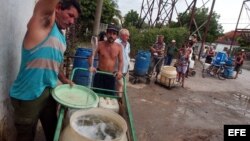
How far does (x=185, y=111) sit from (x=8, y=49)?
606 centimetres

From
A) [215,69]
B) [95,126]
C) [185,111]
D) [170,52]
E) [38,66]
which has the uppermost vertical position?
[38,66]

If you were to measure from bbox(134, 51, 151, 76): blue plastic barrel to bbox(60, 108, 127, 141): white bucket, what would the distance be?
655 cm

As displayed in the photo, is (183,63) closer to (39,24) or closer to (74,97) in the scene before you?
(74,97)

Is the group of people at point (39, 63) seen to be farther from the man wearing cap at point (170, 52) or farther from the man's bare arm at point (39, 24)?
the man wearing cap at point (170, 52)

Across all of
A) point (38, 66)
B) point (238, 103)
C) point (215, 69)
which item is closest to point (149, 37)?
point (215, 69)

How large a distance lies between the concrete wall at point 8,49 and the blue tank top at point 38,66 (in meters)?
0.29

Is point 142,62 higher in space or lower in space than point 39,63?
lower

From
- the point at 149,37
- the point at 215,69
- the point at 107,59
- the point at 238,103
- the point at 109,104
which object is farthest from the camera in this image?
the point at 149,37

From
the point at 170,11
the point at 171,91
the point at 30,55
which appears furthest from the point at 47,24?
the point at 170,11

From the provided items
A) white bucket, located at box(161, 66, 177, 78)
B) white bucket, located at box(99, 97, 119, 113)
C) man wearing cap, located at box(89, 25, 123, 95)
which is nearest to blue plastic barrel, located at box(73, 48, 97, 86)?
man wearing cap, located at box(89, 25, 123, 95)

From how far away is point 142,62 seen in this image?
932cm

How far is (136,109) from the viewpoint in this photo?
7.08m

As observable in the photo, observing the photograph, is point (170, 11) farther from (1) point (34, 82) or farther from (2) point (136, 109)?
(1) point (34, 82)

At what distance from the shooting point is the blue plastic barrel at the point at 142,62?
9296 mm
